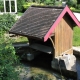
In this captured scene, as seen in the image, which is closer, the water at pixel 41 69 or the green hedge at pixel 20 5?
the water at pixel 41 69

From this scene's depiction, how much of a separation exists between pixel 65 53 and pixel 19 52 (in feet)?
9.60

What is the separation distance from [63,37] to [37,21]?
159 cm

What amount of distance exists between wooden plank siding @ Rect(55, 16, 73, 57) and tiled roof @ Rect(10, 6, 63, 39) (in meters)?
0.61

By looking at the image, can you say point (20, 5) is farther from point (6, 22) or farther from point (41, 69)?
point (41, 69)

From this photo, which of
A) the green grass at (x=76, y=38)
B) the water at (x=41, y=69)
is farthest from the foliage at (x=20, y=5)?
the water at (x=41, y=69)

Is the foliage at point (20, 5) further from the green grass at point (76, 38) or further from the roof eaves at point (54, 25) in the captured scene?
the roof eaves at point (54, 25)

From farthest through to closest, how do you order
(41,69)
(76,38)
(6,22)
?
(6,22) → (76,38) → (41,69)

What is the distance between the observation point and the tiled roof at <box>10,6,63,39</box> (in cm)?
952

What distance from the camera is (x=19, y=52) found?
12.1 meters

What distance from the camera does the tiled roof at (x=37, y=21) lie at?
31.2ft

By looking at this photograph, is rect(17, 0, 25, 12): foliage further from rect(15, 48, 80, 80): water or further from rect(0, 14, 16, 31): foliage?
rect(15, 48, 80, 80): water

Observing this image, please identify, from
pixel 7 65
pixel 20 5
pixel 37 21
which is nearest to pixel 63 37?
pixel 37 21

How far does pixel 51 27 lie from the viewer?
30.4 ft

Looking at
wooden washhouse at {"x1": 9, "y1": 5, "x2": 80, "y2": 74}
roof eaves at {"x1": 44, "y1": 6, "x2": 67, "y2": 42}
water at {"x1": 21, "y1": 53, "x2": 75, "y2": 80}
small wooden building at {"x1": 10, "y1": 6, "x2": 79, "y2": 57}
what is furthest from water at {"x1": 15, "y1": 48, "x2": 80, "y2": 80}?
roof eaves at {"x1": 44, "y1": 6, "x2": 67, "y2": 42}
